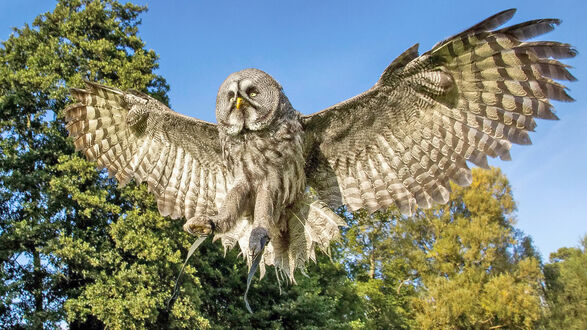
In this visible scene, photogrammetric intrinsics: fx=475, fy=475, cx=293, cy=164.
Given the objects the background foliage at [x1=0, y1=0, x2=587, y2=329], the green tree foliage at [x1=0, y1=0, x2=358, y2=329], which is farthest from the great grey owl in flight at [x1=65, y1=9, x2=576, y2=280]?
the green tree foliage at [x1=0, y1=0, x2=358, y2=329]

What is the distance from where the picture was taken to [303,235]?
4125 millimetres

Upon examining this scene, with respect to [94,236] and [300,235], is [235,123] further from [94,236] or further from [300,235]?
[94,236]

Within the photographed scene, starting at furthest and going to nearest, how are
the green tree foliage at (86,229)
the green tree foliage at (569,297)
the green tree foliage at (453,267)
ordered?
the green tree foliage at (569,297) → the green tree foliage at (453,267) → the green tree foliage at (86,229)

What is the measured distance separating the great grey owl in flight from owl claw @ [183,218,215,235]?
0.03 feet

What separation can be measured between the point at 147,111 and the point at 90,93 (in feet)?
2.59

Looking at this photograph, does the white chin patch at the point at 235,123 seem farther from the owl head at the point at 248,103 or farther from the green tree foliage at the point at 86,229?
the green tree foliage at the point at 86,229

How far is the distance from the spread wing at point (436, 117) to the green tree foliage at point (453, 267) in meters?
13.2

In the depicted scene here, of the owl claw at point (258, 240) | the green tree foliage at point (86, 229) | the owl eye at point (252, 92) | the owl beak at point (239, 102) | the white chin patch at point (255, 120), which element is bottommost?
the owl claw at point (258, 240)

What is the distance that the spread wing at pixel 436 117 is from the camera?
3.36 m

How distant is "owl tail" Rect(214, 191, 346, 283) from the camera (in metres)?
3.99

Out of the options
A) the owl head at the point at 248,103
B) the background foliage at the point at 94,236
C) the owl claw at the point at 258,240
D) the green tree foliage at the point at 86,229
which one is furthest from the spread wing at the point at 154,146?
the green tree foliage at the point at 86,229

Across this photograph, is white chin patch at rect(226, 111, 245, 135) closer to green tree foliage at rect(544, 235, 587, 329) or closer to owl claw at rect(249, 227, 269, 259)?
owl claw at rect(249, 227, 269, 259)

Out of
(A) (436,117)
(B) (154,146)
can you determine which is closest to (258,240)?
(A) (436,117)

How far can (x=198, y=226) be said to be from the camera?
9.75ft
